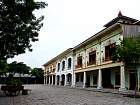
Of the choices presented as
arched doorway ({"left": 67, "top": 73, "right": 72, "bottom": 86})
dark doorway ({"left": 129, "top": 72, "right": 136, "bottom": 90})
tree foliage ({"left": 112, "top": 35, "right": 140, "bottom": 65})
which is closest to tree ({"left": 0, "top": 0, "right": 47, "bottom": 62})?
tree foliage ({"left": 112, "top": 35, "right": 140, "bottom": 65})

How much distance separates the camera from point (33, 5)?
41.2ft

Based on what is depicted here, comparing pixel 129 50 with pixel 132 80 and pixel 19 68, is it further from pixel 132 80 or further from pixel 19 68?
pixel 19 68

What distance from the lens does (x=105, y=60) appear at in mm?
30359

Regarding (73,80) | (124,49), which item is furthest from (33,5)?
(73,80)

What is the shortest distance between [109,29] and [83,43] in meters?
9.56

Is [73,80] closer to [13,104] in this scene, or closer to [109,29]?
[109,29]

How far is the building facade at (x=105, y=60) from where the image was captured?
1046 inches

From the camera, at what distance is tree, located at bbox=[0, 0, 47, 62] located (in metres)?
12.4

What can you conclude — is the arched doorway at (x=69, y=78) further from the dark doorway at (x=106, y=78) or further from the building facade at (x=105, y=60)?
the dark doorway at (x=106, y=78)

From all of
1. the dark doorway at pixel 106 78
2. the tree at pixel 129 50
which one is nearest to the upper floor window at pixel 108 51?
the dark doorway at pixel 106 78

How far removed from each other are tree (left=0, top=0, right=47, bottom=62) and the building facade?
1163 cm

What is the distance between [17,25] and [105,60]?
1761 cm

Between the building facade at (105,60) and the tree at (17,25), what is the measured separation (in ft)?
38.2

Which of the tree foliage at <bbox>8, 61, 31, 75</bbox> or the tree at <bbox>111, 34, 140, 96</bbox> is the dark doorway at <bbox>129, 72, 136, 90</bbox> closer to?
the tree at <bbox>111, 34, 140, 96</bbox>
